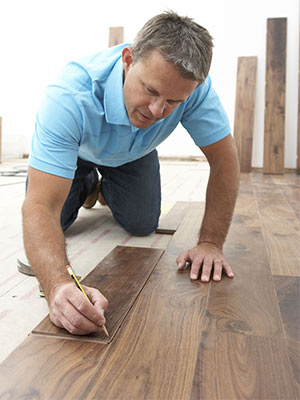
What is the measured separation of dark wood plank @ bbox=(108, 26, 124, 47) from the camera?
6.00 m

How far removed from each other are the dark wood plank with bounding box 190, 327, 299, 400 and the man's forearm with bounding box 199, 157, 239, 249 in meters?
0.71

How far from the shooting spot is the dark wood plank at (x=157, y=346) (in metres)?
1.03

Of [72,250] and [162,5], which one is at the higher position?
[162,5]

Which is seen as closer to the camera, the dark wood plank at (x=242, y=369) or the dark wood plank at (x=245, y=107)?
the dark wood plank at (x=242, y=369)

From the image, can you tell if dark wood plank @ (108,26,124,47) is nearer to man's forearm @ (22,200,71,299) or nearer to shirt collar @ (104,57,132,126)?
shirt collar @ (104,57,132,126)

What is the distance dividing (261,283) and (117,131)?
0.86 metres

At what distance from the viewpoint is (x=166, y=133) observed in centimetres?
204

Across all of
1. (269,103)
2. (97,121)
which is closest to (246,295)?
(97,121)

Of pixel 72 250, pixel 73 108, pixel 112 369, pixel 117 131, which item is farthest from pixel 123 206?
pixel 112 369

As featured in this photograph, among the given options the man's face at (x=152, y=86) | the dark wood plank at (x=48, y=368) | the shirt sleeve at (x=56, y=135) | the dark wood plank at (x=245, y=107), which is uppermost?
the dark wood plank at (x=245, y=107)

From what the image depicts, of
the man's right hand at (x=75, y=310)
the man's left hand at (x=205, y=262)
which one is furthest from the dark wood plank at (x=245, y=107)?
the man's right hand at (x=75, y=310)

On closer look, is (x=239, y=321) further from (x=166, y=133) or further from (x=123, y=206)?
(x=123, y=206)

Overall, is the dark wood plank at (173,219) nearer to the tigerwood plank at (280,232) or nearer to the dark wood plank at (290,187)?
the tigerwood plank at (280,232)

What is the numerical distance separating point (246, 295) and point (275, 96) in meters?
4.57
